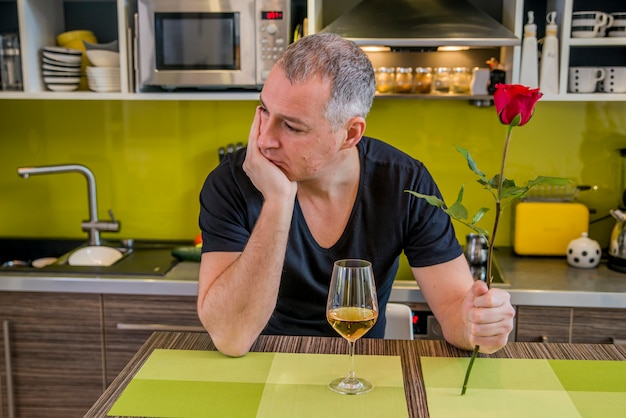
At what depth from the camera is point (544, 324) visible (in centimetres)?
253

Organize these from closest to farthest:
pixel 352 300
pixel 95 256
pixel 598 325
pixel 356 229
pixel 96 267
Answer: pixel 352 300 < pixel 356 229 < pixel 598 325 < pixel 96 267 < pixel 95 256

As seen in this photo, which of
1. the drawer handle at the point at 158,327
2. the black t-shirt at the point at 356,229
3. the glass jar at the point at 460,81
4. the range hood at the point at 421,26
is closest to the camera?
the black t-shirt at the point at 356,229

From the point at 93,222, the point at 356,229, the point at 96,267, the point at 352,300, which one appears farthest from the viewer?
the point at 93,222

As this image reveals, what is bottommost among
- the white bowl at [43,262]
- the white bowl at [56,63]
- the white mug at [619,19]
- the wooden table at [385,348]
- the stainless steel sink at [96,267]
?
the white bowl at [43,262]

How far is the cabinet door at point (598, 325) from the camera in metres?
2.50

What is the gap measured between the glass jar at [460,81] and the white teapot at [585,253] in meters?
0.73

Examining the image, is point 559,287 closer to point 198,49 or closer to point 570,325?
point 570,325

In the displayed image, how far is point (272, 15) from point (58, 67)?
0.86m

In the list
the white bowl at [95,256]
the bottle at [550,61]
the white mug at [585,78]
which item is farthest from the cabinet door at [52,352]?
the white mug at [585,78]

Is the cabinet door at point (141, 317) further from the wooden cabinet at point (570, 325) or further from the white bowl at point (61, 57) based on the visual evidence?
the wooden cabinet at point (570, 325)

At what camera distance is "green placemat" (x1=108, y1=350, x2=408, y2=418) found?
123 centimetres

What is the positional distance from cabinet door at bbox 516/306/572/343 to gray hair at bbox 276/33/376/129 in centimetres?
125

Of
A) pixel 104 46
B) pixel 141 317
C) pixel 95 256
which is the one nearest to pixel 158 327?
pixel 141 317

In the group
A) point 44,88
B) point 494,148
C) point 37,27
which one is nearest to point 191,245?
point 44,88
